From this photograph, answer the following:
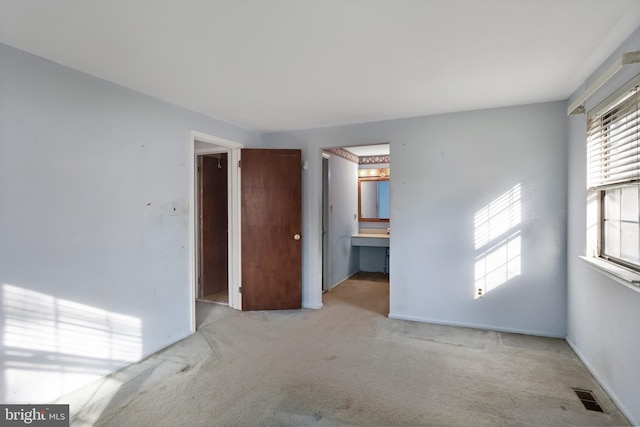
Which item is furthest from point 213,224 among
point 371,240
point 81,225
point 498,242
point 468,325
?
point 498,242

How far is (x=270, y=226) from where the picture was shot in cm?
397

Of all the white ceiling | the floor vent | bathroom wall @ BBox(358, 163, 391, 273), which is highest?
the white ceiling

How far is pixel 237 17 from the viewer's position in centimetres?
167

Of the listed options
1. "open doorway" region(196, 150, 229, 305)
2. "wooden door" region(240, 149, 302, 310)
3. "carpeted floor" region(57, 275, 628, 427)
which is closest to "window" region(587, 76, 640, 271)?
"carpeted floor" region(57, 275, 628, 427)

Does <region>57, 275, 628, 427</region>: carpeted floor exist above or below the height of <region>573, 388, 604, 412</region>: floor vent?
below

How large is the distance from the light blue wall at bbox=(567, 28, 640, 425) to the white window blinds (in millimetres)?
125

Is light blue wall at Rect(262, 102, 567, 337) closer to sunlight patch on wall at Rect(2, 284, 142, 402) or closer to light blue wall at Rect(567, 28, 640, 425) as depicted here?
light blue wall at Rect(567, 28, 640, 425)

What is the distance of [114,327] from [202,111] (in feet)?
7.12

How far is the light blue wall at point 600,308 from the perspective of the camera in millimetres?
1818

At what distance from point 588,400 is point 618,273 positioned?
2.96 feet

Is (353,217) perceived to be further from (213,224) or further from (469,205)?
(469,205)

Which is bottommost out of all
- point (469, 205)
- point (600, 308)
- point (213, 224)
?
point (600, 308)

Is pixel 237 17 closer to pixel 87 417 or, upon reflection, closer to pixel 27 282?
pixel 27 282

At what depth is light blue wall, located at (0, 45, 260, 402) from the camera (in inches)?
75.9
